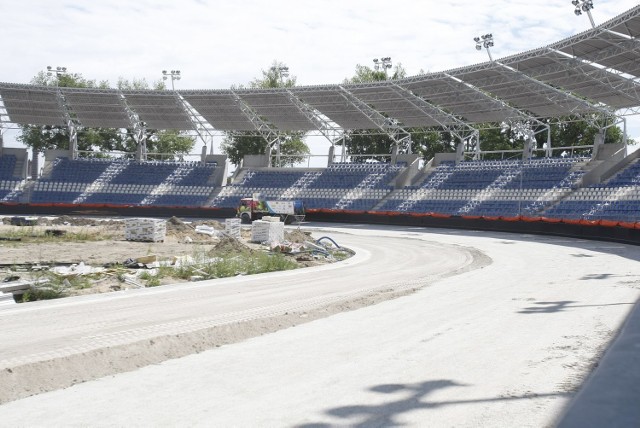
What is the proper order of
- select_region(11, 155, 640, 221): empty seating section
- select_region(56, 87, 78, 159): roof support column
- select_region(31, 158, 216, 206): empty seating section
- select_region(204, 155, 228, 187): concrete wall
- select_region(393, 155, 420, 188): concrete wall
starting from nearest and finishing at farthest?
1. select_region(11, 155, 640, 221): empty seating section
2. select_region(393, 155, 420, 188): concrete wall
3. select_region(56, 87, 78, 159): roof support column
4. select_region(31, 158, 216, 206): empty seating section
5. select_region(204, 155, 228, 187): concrete wall

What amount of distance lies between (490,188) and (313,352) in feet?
146

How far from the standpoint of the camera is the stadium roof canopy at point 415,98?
1547 inches

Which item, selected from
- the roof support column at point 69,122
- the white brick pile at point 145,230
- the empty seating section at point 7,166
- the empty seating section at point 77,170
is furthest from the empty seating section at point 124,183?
the white brick pile at point 145,230

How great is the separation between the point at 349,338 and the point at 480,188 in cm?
4374

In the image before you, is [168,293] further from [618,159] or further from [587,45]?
[618,159]

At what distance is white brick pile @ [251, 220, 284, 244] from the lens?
106 ft

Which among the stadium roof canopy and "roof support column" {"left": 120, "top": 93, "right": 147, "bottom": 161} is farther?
"roof support column" {"left": 120, "top": 93, "right": 147, "bottom": 161}

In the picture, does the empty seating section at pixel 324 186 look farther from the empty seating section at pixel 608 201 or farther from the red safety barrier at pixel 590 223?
the red safety barrier at pixel 590 223

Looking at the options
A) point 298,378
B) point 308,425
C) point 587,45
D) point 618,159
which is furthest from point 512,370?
point 618,159

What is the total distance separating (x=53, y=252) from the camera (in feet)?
79.9

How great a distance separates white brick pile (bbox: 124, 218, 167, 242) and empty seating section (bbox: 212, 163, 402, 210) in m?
26.4

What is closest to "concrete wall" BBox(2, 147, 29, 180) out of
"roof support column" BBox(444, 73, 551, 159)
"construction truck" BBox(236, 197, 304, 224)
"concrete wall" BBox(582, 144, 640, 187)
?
"construction truck" BBox(236, 197, 304, 224)

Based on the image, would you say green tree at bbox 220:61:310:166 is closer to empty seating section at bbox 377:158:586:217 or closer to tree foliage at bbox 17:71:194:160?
tree foliage at bbox 17:71:194:160

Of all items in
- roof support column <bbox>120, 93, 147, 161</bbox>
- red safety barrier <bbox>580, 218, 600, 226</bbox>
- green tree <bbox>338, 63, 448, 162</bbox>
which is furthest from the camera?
green tree <bbox>338, 63, 448, 162</bbox>
